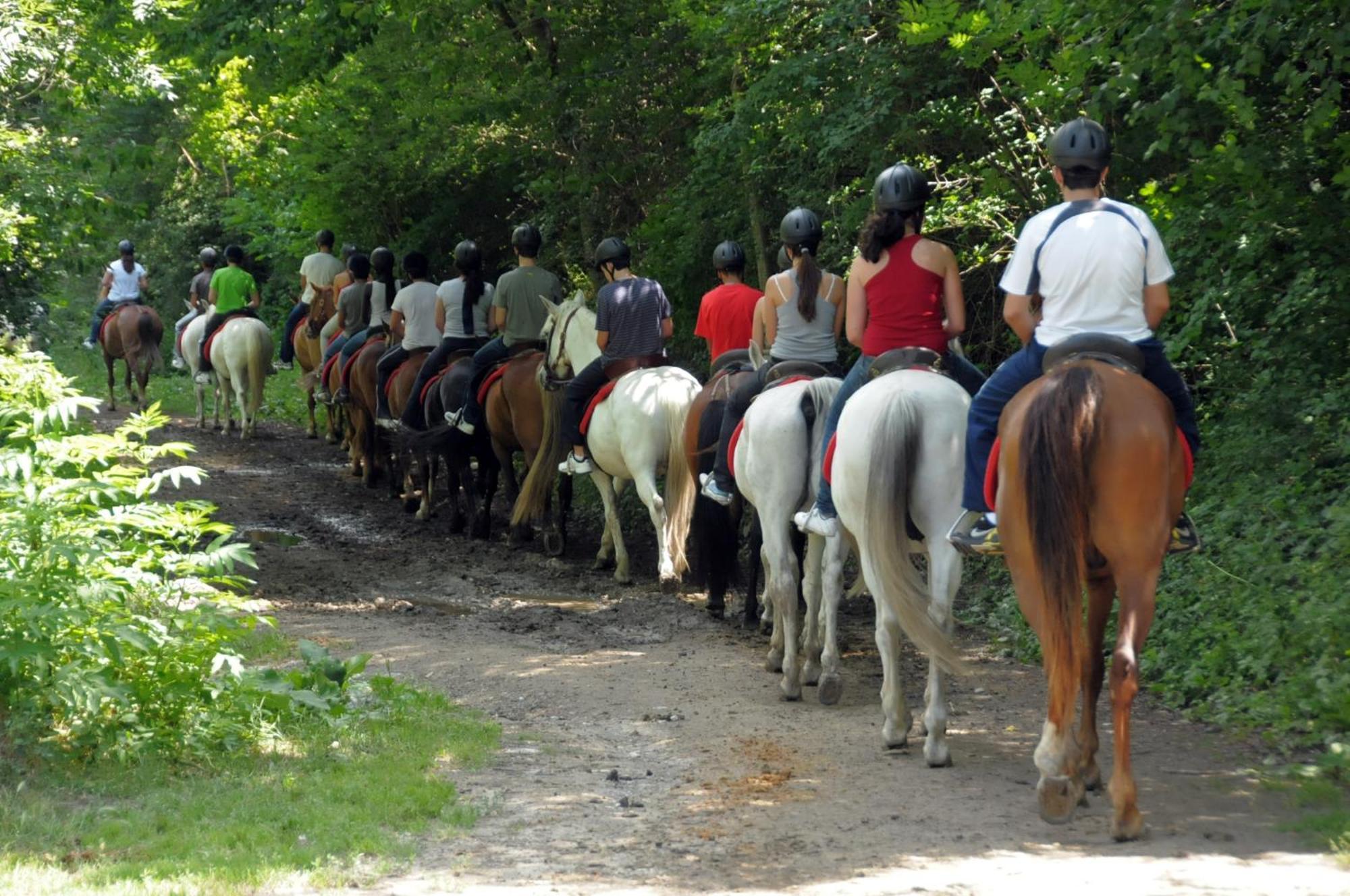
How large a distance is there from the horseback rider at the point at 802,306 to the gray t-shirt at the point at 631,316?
10.0ft

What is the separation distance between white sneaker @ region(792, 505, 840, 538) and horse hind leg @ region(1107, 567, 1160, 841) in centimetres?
246

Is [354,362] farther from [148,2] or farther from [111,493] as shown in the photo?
[111,493]

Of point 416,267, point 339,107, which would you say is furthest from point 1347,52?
point 339,107

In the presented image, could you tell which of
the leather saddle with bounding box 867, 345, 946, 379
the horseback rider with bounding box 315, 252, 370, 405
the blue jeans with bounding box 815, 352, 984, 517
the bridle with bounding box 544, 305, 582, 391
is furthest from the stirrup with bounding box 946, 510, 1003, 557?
the horseback rider with bounding box 315, 252, 370, 405

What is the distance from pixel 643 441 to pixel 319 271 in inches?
434

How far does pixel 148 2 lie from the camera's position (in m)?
16.0

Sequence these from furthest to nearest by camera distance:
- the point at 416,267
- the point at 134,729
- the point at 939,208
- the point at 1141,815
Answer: the point at 416,267, the point at 939,208, the point at 134,729, the point at 1141,815

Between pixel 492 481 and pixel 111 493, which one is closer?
pixel 111 493

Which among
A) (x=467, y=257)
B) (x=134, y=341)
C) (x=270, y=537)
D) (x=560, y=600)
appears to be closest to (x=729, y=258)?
(x=560, y=600)

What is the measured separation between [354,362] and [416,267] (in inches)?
91.6

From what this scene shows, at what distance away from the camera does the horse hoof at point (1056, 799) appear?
6066 mm

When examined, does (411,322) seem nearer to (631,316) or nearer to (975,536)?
(631,316)

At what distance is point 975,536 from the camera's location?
695cm

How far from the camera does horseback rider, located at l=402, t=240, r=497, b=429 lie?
16.6 meters
